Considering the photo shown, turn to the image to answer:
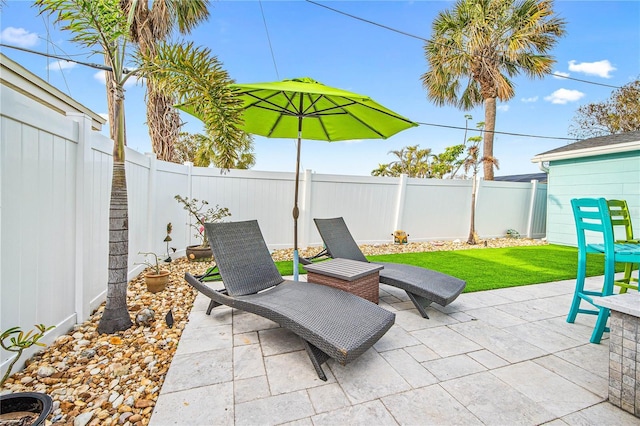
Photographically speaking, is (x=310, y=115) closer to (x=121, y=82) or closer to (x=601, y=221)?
(x=121, y=82)

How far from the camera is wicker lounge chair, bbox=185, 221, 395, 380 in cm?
202

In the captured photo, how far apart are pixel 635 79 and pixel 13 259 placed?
72.8 ft

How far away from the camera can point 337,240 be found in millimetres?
4352

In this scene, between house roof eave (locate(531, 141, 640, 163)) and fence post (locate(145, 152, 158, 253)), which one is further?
house roof eave (locate(531, 141, 640, 163))


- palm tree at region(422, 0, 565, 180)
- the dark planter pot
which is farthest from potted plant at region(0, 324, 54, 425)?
palm tree at region(422, 0, 565, 180)

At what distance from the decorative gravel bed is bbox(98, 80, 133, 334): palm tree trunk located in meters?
0.17

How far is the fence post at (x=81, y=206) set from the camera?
2637 millimetres

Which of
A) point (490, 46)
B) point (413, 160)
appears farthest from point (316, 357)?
point (413, 160)

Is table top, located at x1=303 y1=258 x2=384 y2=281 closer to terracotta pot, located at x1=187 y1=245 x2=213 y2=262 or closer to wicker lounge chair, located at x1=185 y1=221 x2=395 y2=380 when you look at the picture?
wicker lounge chair, located at x1=185 y1=221 x2=395 y2=380

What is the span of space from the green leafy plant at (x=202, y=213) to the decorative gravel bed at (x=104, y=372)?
267 centimetres

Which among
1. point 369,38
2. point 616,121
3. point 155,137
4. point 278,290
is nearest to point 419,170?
point 616,121

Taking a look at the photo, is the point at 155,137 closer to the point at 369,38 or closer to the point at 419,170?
the point at 369,38

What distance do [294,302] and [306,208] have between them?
4.41 m

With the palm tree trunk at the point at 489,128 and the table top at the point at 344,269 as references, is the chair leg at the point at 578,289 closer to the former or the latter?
the table top at the point at 344,269
